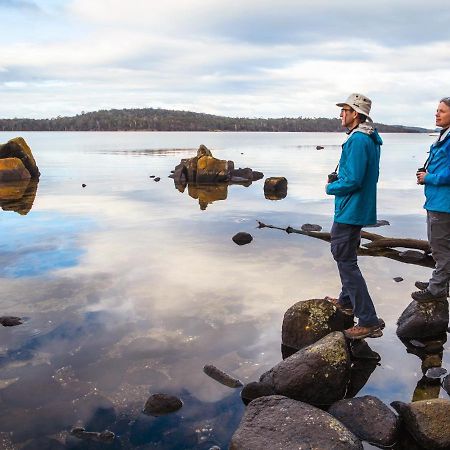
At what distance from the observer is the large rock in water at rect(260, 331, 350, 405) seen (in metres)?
5.68

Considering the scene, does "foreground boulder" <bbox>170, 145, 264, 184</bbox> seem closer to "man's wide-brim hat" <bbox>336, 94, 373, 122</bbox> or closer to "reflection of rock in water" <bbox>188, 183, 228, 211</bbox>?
"reflection of rock in water" <bbox>188, 183, 228, 211</bbox>

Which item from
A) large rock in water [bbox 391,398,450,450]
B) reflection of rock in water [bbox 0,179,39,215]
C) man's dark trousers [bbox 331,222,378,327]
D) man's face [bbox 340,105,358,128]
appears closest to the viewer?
large rock in water [bbox 391,398,450,450]

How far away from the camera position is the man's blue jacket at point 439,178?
694 centimetres

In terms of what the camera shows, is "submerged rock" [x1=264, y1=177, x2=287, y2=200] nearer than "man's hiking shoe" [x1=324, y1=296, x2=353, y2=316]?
No

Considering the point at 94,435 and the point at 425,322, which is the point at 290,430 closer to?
the point at 94,435

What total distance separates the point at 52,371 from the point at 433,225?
19.1 feet

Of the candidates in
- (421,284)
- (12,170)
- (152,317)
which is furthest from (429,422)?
(12,170)

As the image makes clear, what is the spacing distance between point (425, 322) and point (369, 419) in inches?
110

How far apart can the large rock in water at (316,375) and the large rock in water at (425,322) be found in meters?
1.96

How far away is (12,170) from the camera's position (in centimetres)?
3150

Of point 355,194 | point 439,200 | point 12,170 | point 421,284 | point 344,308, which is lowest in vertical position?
point 421,284

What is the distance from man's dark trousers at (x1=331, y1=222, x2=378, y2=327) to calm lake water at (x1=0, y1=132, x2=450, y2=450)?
729 millimetres

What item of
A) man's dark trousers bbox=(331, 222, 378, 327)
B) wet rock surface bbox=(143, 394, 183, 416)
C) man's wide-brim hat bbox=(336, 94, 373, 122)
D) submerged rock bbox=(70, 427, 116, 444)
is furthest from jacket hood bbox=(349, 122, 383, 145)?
submerged rock bbox=(70, 427, 116, 444)

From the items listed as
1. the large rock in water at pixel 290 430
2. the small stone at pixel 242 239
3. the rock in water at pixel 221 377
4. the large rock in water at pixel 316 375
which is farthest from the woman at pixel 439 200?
the small stone at pixel 242 239
